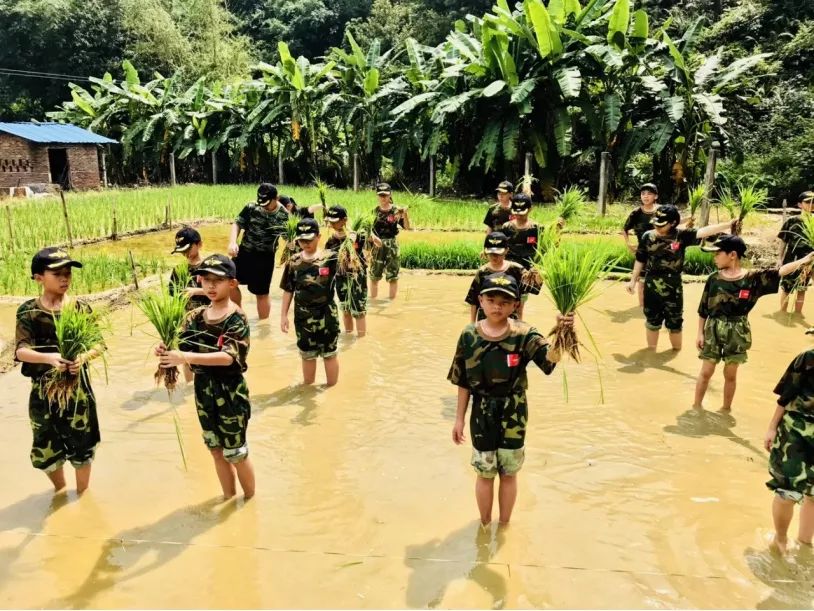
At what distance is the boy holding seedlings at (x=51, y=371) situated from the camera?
3.96 meters

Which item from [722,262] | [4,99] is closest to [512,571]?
[722,262]

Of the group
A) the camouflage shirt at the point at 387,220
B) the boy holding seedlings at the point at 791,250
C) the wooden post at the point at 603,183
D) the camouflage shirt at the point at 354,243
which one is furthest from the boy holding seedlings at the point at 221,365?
the wooden post at the point at 603,183

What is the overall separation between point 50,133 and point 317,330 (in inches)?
868

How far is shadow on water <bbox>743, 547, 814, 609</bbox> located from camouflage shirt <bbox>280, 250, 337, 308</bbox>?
150 inches

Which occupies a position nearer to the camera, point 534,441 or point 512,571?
point 512,571

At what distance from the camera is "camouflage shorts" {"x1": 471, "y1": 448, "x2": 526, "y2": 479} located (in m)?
3.72

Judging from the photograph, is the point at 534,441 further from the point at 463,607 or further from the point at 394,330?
the point at 394,330

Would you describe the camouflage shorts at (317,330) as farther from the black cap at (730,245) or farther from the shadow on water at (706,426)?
the black cap at (730,245)

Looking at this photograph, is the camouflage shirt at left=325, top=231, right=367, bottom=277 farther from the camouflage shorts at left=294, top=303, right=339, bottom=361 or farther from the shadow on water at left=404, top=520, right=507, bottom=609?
the shadow on water at left=404, top=520, right=507, bottom=609

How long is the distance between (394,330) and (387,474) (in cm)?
362

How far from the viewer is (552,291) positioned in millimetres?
3783

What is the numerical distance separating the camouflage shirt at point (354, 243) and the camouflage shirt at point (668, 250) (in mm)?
3137

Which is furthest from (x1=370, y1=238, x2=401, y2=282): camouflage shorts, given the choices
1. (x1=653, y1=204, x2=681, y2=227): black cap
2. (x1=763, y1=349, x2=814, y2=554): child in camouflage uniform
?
(x1=763, y1=349, x2=814, y2=554): child in camouflage uniform

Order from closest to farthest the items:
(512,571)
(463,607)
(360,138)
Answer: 1. (463,607)
2. (512,571)
3. (360,138)
